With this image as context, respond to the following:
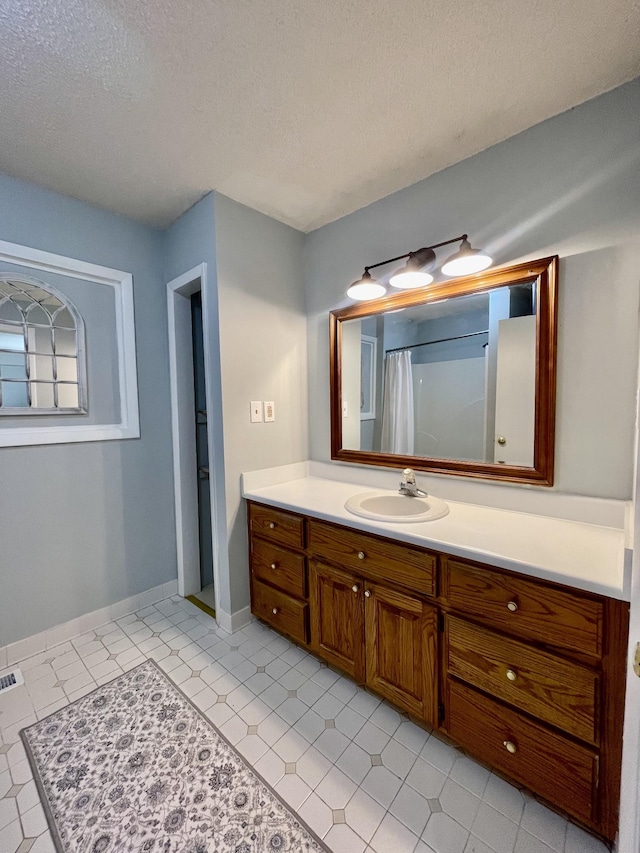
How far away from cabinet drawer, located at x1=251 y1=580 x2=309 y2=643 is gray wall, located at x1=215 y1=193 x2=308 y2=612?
0.38ft

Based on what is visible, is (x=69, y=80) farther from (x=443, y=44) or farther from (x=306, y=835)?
(x=306, y=835)

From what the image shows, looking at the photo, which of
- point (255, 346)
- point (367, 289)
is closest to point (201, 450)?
point (255, 346)

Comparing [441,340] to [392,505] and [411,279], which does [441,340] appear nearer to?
[411,279]

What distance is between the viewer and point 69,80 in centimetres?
113

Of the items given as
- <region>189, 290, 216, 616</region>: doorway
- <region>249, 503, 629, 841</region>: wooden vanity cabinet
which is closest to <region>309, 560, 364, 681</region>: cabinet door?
<region>249, 503, 629, 841</region>: wooden vanity cabinet

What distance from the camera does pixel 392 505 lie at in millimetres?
1616

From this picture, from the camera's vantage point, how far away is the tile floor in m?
0.99

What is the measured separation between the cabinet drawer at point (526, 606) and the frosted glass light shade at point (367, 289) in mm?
1312

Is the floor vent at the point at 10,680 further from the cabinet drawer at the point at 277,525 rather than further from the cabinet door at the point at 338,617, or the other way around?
the cabinet door at the point at 338,617

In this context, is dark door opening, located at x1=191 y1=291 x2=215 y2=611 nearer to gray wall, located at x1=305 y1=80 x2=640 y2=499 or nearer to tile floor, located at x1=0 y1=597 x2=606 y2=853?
tile floor, located at x1=0 y1=597 x2=606 y2=853

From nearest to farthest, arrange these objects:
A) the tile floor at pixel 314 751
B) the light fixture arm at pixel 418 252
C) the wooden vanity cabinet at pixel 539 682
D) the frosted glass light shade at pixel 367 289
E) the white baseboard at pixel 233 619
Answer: the wooden vanity cabinet at pixel 539 682 → the tile floor at pixel 314 751 → the light fixture arm at pixel 418 252 → the frosted glass light shade at pixel 367 289 → the white baseboard at pixel 233 619

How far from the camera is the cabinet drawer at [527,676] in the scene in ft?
3.01

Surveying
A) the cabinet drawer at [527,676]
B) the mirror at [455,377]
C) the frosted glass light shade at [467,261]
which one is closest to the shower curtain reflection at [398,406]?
the mirror at [455,377]

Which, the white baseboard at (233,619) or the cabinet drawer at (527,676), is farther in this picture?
the white baseboard at (233,619)
